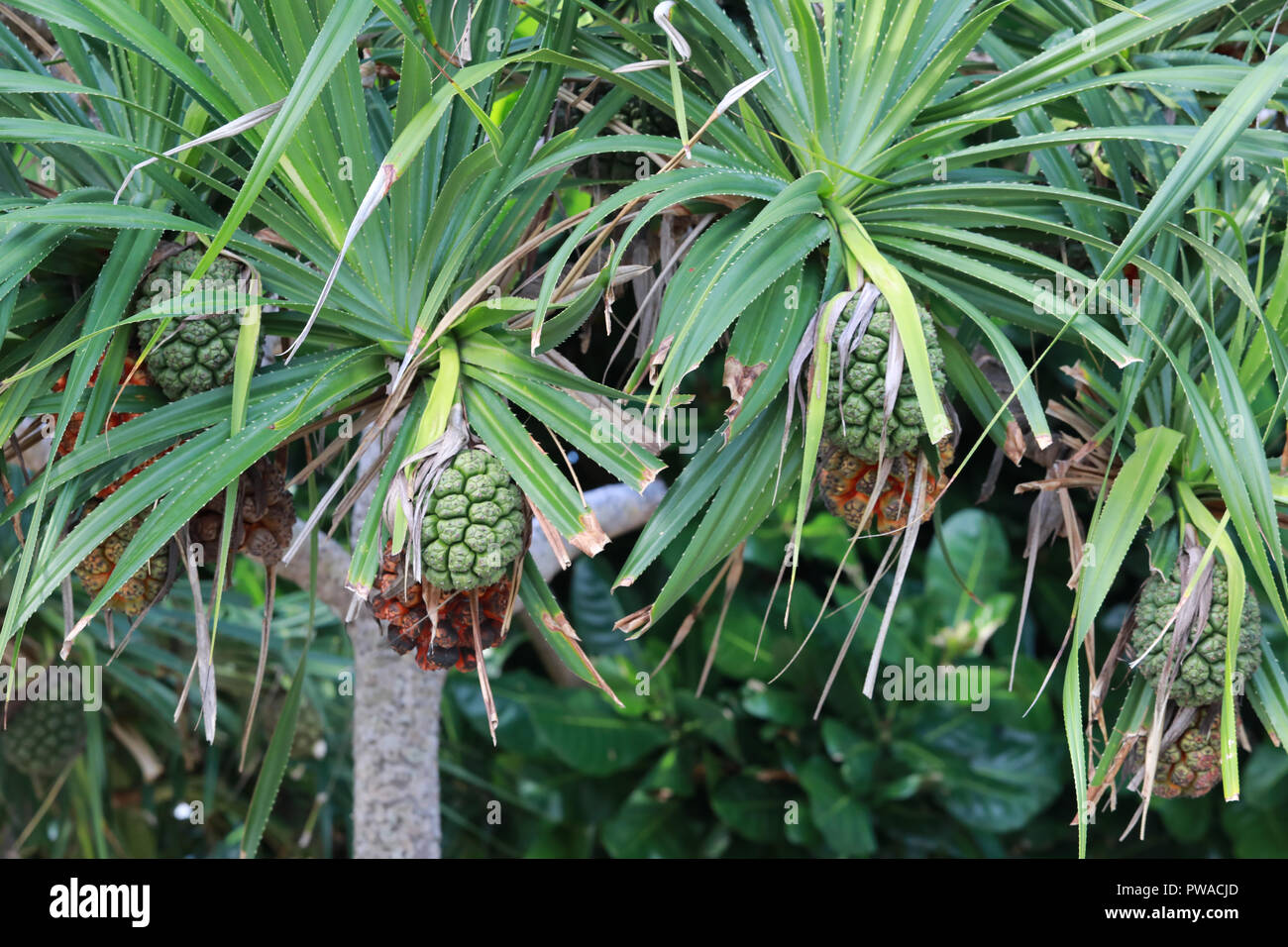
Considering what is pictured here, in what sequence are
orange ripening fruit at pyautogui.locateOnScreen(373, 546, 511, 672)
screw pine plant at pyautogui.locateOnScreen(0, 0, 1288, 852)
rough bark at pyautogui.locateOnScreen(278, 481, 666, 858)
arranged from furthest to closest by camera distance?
rough bark at pyautogui.locateOnScreen(278, 481, 666, 858), orange ripening fruit at pyautogui.locateOnScreen(373, 546, 511, 672), screw pine plant at pyautogui.locateOnScreen(0, 0, 1288, 852)

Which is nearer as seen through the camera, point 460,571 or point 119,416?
point 460,571

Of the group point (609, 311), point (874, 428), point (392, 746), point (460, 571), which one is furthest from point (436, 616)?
point (392, 746)

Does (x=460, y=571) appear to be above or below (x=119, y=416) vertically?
below

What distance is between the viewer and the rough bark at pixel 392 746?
206cm

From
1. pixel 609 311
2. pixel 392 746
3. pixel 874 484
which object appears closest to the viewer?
pixel 609 311

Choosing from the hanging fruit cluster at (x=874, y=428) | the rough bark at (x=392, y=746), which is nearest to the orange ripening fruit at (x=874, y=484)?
the hanging fruit cluster at (x=874, y=428)

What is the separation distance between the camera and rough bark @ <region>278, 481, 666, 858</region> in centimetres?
206

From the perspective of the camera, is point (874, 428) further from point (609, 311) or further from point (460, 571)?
point (460, 571)

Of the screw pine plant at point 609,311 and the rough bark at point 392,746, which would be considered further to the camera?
the rough bark at point 392,746

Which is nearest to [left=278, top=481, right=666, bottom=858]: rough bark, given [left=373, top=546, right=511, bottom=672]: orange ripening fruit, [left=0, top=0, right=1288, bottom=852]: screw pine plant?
[left=0, top=0, right=1288, bottom=852]: screw pine plant

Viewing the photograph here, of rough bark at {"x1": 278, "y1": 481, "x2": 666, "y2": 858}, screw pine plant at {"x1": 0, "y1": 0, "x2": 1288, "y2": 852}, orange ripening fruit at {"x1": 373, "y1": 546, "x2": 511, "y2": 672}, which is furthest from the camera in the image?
rough bark at {"x1": 278, "y1": 481, "x2": 666, "y2": 858}

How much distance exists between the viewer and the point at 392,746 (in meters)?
2.06

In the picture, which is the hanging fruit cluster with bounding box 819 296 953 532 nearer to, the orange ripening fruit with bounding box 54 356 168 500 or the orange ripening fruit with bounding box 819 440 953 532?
the orange ripening fruit with bounding box 819 440 953 532

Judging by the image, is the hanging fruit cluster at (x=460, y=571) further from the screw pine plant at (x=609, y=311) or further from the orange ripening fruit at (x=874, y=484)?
the orange ripening fruit at (x=874, y=484)
